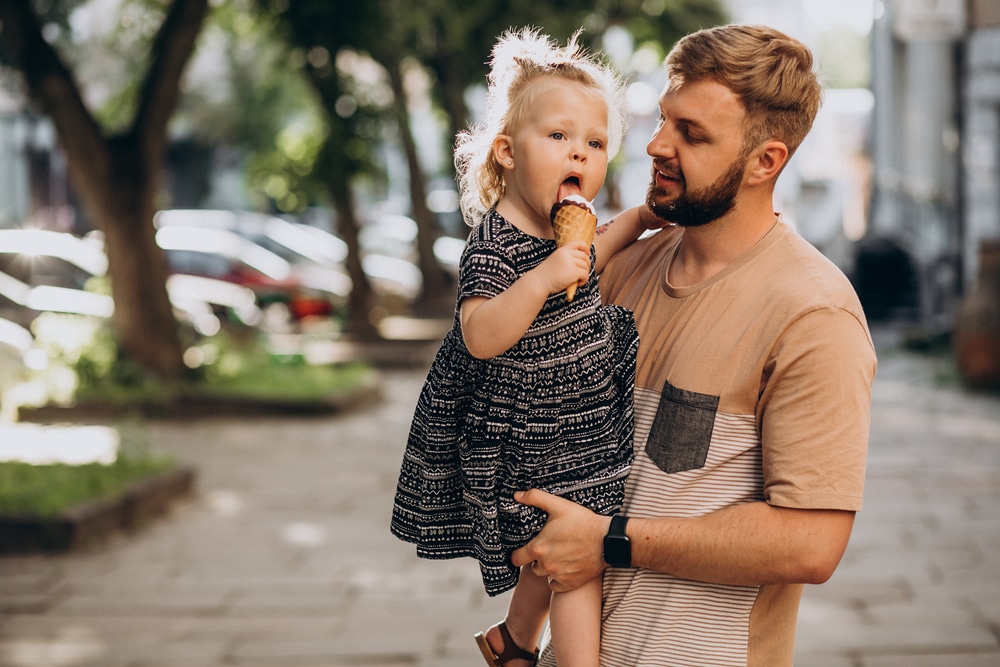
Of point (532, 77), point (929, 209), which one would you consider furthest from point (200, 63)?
point (532, 77)

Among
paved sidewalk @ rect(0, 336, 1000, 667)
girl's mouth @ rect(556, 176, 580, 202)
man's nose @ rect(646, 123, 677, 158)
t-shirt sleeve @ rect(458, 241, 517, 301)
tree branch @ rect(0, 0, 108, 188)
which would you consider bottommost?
paved sidewalk @ rect(0, 336, 1000, 667)

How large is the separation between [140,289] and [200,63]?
25.4m

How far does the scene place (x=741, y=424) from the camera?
229cm

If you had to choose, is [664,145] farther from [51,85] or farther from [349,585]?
[51,85]

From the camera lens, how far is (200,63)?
35.3 metres

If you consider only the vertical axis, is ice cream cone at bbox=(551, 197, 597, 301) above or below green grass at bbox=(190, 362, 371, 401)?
above

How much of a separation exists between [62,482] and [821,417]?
626 cm

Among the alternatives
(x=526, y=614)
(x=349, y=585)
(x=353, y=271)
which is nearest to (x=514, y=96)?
(x=526, y=614)

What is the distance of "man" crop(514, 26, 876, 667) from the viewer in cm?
218

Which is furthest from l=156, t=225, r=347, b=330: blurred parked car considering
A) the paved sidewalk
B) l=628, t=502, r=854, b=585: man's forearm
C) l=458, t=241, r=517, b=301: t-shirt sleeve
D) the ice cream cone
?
l=628, t=502, r=854, b=585: man's forearm

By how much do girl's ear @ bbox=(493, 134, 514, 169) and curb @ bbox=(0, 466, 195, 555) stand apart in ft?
16.9

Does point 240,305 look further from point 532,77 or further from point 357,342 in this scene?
point 532,77

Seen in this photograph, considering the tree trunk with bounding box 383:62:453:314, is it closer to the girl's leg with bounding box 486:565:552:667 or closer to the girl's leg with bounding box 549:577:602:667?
the girl's leg with bounding box 486:565:552:667

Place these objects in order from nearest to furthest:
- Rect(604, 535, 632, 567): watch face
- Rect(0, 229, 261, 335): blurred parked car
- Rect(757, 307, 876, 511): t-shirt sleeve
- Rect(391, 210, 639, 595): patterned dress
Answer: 1. Rect(757, 307, 876, 511): t-shirt sleeve
2. Rect(604, 535, 632, 567): watch face
3. Rect(391, 210, 639, 595): patterned dress
4. Rect(0, 229, 261, 335): blurred parked car
